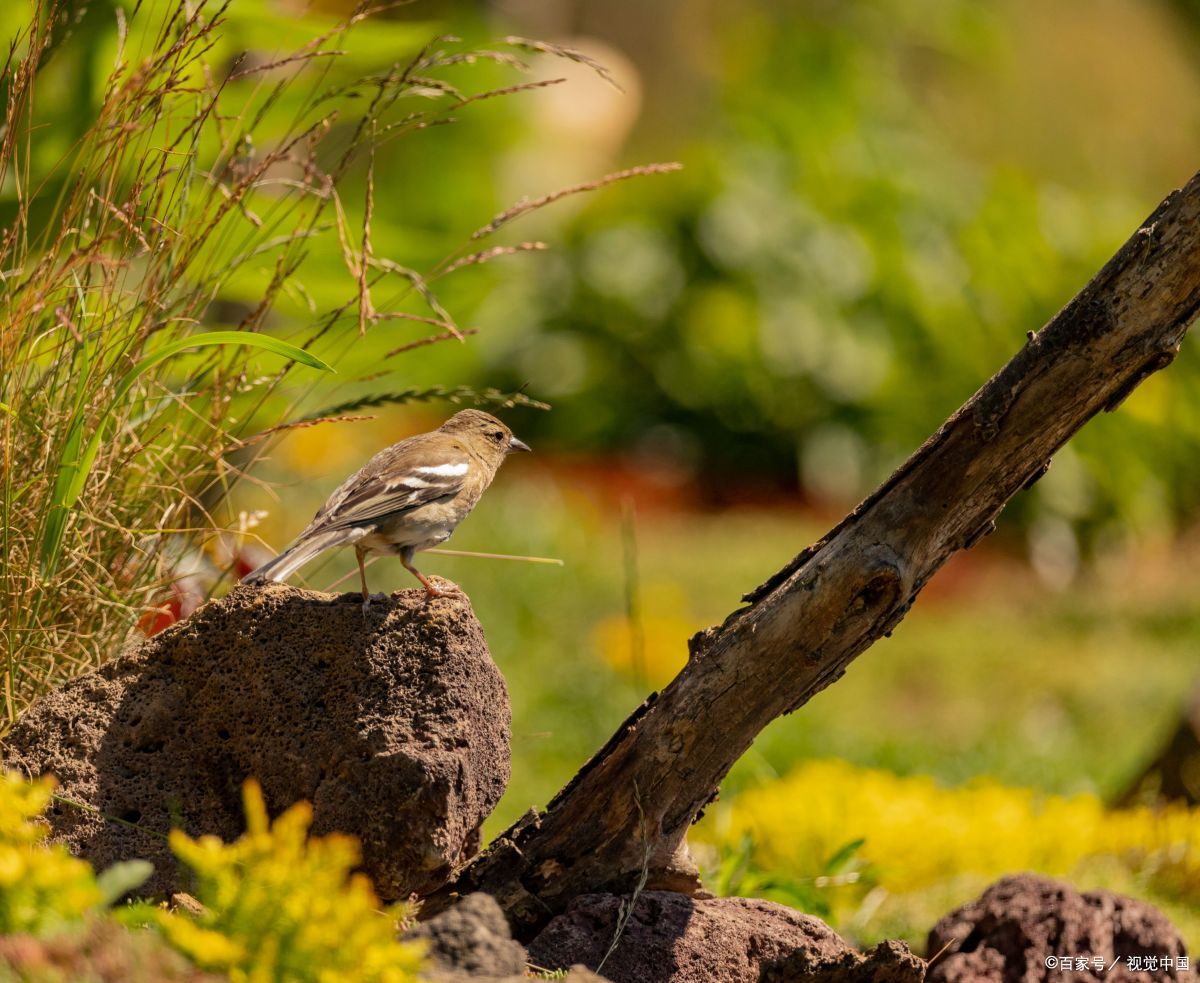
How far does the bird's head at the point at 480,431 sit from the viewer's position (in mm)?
3490

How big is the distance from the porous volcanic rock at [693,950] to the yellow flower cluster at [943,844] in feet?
4.63

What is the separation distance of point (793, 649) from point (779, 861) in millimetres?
1816

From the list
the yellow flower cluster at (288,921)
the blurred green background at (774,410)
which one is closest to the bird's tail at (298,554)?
the yellow flower cluster at (288,921)

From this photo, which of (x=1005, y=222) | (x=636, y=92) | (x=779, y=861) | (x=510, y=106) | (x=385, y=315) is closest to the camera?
(x=385, y=315)

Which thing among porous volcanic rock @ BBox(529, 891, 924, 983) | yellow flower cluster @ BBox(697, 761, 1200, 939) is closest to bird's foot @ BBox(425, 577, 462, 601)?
porous volcanic rock @ BBox(529, 891, 924, 983)

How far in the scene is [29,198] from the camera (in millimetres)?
3113

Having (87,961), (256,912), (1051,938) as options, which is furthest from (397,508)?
(1051,938)

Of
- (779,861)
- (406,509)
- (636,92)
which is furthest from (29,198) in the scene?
(636,92)

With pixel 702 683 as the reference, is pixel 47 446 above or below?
below

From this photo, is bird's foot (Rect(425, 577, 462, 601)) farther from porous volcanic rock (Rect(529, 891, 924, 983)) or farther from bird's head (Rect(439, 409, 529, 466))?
porous volcanic rock (Rect(529, 891, 924, 983))

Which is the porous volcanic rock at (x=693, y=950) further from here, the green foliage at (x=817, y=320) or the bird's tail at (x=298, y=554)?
the green foliage at (x=817, y=320)

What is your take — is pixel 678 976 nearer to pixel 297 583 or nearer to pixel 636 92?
pixel 297 583

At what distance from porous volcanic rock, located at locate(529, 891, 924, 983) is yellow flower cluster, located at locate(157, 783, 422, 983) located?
81 cm

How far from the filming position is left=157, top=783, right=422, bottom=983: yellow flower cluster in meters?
1.99
